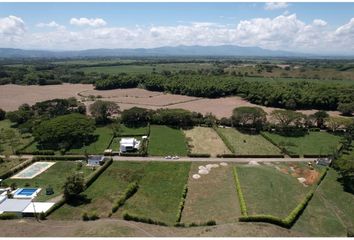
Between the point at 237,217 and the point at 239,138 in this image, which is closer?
the point at 237,217

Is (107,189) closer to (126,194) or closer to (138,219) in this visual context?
(126,194)

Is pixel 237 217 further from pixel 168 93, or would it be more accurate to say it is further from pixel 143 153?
pixel 168 93

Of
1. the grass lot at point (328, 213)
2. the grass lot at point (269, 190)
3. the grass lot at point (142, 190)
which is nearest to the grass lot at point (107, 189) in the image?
the grass lot at point (142, 190)

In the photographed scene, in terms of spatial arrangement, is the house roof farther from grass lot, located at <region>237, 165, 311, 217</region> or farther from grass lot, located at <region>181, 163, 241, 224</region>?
grass lot, located at <region>237, 165, 311, 217</region>

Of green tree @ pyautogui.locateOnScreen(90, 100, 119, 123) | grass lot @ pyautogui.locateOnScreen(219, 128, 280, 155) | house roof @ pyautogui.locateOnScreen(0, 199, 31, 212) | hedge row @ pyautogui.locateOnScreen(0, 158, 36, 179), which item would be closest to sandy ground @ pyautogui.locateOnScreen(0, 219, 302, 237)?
house roof @ pyautogui.locateOnScreen(0, 199, 31, 212)

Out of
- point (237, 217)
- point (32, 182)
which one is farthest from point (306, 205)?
point (32, 182)
